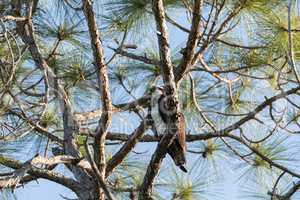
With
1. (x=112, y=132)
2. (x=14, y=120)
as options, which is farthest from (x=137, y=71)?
(x=14, y=120)

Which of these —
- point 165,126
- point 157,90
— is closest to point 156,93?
point 157,90

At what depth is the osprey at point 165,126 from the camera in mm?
1555

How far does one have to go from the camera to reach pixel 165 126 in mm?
1627

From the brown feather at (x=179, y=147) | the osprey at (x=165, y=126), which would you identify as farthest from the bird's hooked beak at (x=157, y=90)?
the brown feather at (x=179, y=147)

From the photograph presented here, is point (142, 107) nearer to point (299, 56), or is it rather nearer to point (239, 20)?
point (239, 20)

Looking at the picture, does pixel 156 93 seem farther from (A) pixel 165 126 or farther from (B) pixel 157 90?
(A) pixel 165 126

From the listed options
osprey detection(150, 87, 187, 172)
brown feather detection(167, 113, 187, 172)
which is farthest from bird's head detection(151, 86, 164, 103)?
brown feather detection(167, 113, 187, 172)

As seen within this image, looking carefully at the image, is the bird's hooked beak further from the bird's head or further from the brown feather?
the brown feather

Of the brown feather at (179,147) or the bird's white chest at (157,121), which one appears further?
the bird's white chest at (157,121)

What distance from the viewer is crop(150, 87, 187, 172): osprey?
61.2 inches

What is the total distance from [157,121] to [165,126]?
6 centimetres

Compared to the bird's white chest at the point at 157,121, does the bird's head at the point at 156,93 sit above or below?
above

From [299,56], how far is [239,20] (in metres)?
0.23

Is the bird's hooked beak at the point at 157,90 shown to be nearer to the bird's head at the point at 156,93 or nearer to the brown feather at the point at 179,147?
the bird's head at the point at 156,93
